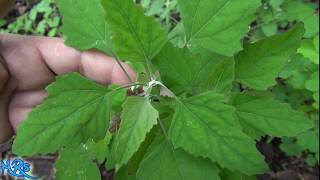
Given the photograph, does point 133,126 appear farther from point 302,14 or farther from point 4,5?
point 302,14

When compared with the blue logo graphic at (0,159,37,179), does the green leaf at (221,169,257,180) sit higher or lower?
lower

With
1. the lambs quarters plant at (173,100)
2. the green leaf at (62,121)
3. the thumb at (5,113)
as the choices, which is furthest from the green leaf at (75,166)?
the thumb at (5,113)

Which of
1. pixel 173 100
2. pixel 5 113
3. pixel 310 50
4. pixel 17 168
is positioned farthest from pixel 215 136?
pixel 310 50

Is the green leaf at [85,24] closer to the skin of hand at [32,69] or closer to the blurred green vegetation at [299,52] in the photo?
the skin of hand at [32,69]

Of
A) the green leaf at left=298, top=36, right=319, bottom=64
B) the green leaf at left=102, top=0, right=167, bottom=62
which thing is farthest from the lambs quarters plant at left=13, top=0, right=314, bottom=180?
the green leaf at left=298, top=36, right=319, bottom=64

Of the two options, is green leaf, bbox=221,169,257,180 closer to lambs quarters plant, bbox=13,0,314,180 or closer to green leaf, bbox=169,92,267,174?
lambs quarters plant, bbox=13,0,314,180

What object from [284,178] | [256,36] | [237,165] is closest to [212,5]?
[237,165]

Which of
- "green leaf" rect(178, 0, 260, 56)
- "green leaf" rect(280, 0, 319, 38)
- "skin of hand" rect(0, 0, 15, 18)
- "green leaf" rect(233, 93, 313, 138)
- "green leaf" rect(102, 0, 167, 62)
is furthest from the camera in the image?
"green leaf" rect(280, 0, 319, 38)
